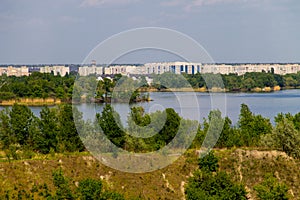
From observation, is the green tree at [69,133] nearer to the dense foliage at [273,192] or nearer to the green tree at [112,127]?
the green tree at [112,127]

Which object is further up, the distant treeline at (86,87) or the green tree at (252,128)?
the distant treeline at (86,87)

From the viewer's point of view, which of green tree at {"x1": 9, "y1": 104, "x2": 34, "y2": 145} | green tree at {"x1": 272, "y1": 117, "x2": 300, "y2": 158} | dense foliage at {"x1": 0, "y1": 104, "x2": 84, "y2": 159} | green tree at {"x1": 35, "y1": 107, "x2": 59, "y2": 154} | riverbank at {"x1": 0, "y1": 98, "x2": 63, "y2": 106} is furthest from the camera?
riverbank at {"x1": 0, "y1": 98, "x2": 63, "y2": 106}

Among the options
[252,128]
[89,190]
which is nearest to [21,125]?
[89,190]

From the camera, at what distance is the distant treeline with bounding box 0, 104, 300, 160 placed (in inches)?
421

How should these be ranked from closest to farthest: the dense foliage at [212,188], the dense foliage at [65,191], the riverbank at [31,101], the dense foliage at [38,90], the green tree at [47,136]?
the dense foliage at [65,191] → the dense foliage at [212,188] → the green tree at [47,136] → the riverbank at [31,101] → the dense foliage at [38,90]

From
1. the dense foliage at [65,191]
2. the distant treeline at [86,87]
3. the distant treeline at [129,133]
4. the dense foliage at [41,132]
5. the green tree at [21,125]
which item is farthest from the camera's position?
the distant treeline at [86,87]

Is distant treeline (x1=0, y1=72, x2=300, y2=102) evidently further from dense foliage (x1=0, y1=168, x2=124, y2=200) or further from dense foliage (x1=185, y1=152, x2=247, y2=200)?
dense foliage (x1=185, y1=152, x2=247, y2=200)

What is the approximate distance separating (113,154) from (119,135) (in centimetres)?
58

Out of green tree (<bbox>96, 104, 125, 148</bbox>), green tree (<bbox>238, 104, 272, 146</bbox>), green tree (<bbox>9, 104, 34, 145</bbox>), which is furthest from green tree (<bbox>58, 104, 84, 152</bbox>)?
green tree (<bbox>238, 104, 272, 146</bbox>)

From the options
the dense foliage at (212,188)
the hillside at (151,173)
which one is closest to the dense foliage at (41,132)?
the hillside at (151,173)

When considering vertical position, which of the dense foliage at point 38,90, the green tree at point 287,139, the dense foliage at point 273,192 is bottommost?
the dense foliage at point 273,192

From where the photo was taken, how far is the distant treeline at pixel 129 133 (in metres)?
10.7

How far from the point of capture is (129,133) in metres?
10.9

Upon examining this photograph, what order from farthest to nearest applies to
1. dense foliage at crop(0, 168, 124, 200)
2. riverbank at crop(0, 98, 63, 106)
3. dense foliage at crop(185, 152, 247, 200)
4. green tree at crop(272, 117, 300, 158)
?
riverbank at crop(0, 98, 63, 106) → green tree at crop(272, 117, 300, 158) → dense foliage at crop(185, 152, 247, 200) → dense foliage at crop(0, 168, 124, 200)
